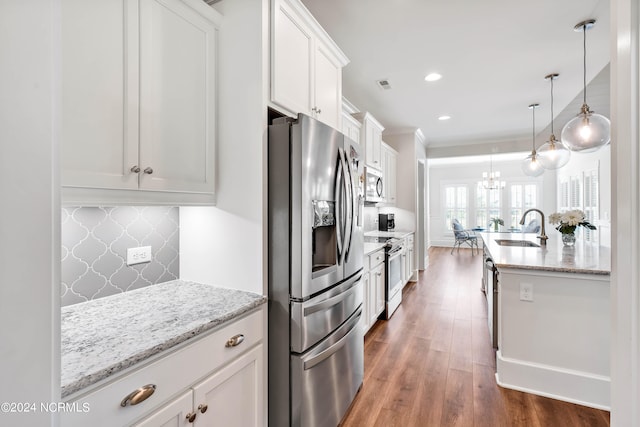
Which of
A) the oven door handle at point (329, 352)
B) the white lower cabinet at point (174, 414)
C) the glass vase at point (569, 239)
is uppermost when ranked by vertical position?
→ the glass vase at point (569, 239)

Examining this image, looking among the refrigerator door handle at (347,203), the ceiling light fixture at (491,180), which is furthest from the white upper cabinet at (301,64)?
the ceiling light fixture at (491,180)

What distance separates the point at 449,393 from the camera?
7.16 ft

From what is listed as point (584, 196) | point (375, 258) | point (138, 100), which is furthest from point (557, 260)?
point (584, 196)

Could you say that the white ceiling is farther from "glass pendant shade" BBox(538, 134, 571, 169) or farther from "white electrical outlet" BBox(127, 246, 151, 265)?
"white electrical outlet" BBox(127, 246, 151, 265)

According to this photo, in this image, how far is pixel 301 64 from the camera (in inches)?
72.0

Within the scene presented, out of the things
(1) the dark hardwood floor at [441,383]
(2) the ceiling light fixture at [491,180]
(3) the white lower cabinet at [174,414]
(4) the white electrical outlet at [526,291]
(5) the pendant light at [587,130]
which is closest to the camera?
(3) the white lower cabinet at [174,414]

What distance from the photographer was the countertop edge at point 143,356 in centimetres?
78

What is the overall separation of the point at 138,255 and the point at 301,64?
4.77 feet

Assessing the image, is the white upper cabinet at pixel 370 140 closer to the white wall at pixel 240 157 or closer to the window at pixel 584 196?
the white wall at pixel 240 157

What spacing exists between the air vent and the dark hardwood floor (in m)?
2.87

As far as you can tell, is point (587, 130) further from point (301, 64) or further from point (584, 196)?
point (584, 196)

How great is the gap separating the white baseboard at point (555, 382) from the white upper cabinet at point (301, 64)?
234 cm

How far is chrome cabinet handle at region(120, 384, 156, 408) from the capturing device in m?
0.89

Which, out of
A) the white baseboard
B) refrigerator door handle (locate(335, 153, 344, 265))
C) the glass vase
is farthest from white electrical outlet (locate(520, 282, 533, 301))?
refrigerator door handle (locate(335, 153, 344, 265))
